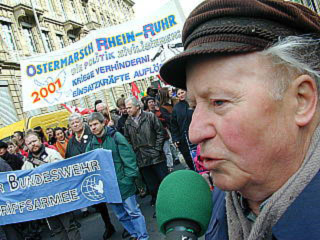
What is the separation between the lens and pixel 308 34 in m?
0.79

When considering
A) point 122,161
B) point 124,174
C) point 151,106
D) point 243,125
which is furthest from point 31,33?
point 243,125

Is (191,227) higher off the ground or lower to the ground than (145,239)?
higher

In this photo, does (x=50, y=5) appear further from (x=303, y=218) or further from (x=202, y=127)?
(x=303, y=218)

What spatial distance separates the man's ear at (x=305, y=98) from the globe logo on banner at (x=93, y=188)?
10.9 ft

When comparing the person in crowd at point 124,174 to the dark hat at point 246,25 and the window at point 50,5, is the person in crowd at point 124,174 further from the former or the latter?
the window at point 50,5

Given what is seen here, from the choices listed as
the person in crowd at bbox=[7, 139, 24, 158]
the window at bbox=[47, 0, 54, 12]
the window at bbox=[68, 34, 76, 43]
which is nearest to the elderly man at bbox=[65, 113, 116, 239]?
the person in crowd at bbox=[7, 139, 24, 158]

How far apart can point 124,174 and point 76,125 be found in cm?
126

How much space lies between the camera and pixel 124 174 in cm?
367

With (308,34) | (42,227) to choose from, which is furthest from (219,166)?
(42,227)

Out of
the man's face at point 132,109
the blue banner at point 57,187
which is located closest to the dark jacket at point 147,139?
the man's face at point 132,109

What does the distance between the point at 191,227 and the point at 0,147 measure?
5524 millimetres

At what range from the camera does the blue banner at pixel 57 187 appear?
3.78 m

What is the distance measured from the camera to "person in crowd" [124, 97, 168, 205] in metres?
4.58

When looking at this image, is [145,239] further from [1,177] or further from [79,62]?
[79,62]
